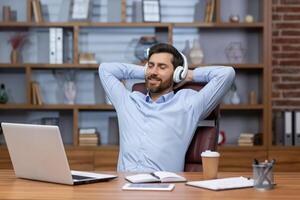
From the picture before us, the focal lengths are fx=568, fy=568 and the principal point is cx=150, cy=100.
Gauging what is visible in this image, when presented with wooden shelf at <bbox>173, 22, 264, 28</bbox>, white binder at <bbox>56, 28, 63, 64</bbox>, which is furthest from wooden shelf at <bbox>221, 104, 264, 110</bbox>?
white binder at <bbox>56, 28, 63, 64</bbox>

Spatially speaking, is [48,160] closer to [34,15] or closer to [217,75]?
[217,75]

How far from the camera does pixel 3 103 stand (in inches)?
187

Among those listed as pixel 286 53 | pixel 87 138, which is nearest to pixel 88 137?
pixel 87 138

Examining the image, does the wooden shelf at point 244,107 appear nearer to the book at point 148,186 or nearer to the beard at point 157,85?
the beard at point 157,85

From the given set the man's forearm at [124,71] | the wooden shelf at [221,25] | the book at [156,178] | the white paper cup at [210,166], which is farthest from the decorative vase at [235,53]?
the book at [156,178]

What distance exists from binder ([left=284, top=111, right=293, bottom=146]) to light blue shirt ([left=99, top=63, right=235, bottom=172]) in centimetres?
156

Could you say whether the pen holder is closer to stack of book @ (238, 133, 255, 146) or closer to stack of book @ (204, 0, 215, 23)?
stack of book @ (238, 133, 255, 146)

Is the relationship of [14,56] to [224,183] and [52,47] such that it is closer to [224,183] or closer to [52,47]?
[52,47]

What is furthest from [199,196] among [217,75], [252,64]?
[252,64]

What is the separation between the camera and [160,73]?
3.14 m

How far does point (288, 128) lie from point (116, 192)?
9.63 feet

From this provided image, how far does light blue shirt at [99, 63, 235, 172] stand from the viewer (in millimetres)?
2855

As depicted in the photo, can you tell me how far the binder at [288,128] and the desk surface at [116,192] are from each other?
98.8 inches

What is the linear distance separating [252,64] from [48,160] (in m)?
2.96
